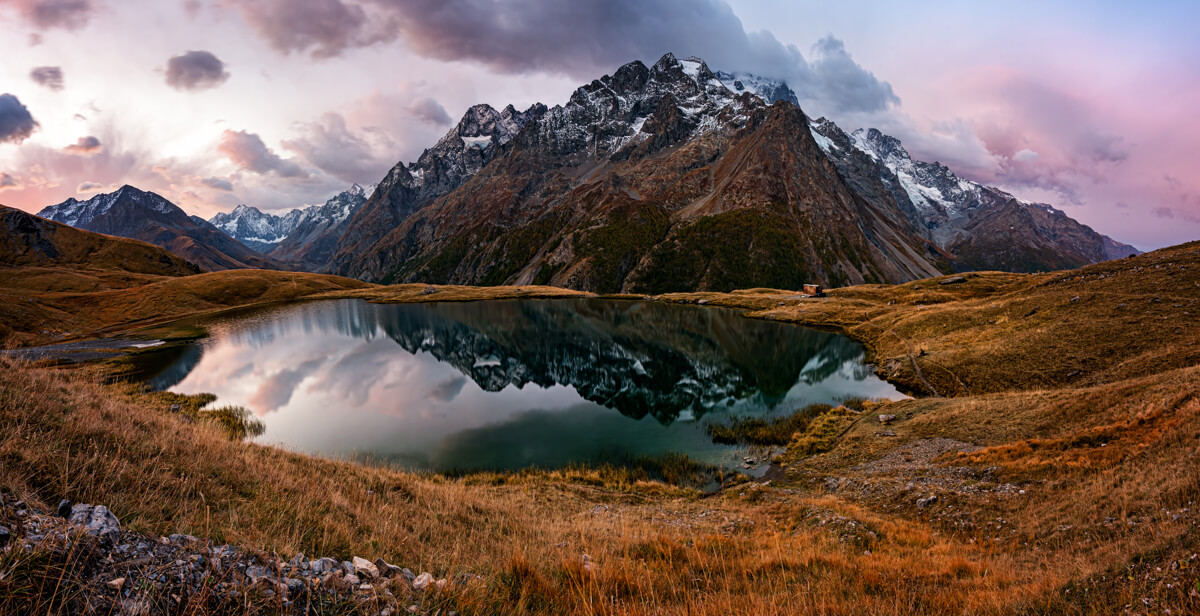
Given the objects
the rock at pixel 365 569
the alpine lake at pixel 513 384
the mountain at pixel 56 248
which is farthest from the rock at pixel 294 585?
the mountain at pixel 56 248

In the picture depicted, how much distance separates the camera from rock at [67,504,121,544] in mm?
4379

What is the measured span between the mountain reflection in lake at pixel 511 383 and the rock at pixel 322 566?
19598 millimetres

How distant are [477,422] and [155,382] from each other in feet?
129

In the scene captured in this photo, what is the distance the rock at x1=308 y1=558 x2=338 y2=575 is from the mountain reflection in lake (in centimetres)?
1960

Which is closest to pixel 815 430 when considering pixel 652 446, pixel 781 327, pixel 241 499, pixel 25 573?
pixel 652 446

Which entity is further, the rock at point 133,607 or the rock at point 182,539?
the rock at point 182,539

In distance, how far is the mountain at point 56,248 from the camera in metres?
165

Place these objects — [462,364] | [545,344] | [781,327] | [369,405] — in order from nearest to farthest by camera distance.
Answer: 1. [369,405]
2. [462,364]
3. [545,344]
4. [781,327]

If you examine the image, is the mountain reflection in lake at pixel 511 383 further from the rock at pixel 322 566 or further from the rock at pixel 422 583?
the rock at pixel 422 583

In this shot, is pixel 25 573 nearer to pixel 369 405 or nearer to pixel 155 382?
pixel 369 405

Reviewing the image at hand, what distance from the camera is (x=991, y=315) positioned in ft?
174

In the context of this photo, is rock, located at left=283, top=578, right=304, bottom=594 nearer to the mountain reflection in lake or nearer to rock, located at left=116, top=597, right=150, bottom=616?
rock, located at left=116, top=597, right=150, bottom=616

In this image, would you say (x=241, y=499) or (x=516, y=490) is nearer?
(x=241, y=499)

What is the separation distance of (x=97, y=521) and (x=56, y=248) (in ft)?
957
